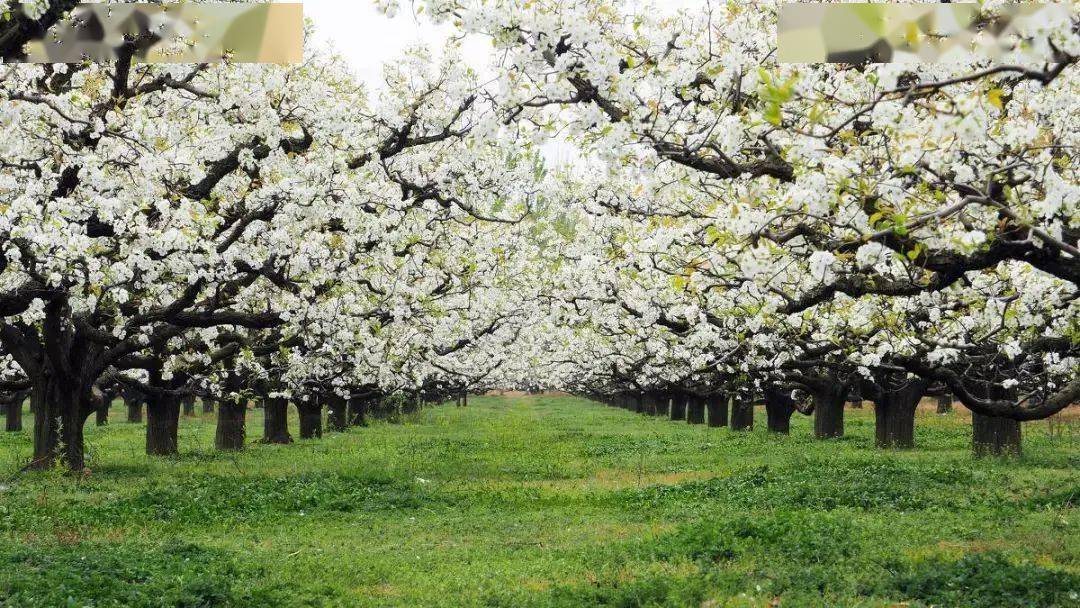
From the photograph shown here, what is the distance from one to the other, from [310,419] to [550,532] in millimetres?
26895

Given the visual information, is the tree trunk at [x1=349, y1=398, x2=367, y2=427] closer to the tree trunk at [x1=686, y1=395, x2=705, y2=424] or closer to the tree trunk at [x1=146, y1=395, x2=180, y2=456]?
the tree trunk at [x1=686, y1=395, x2=705, y2=424]

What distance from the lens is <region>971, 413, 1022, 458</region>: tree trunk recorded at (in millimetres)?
26594

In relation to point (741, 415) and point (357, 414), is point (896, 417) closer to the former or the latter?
point (741, 415)

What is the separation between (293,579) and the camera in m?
12.5

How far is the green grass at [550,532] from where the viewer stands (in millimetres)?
11484

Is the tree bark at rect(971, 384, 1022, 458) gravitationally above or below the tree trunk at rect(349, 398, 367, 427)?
above

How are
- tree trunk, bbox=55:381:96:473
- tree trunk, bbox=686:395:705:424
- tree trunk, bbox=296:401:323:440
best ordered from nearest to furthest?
tree trunk, bbox=55:381:96:473
tree trunk, bbox=296:401:323:440
tree trunk, bbox=686:395:705:424

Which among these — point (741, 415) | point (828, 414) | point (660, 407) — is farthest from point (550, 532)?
point (660, 407)

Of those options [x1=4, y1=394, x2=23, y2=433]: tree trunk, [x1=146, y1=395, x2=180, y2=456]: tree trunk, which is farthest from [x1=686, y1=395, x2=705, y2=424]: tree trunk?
[x1=4, y1=394, x2=23, y2=433]: tree trunk

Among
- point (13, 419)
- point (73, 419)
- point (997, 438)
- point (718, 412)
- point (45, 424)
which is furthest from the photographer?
point (718, 412)

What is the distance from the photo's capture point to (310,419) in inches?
1645

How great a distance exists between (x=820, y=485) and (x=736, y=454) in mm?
10749

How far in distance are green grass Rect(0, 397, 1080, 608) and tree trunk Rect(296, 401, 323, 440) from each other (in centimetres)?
1102

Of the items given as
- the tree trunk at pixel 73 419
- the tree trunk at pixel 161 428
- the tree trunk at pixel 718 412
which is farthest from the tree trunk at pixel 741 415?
the tree trunk at pixel 73 419
